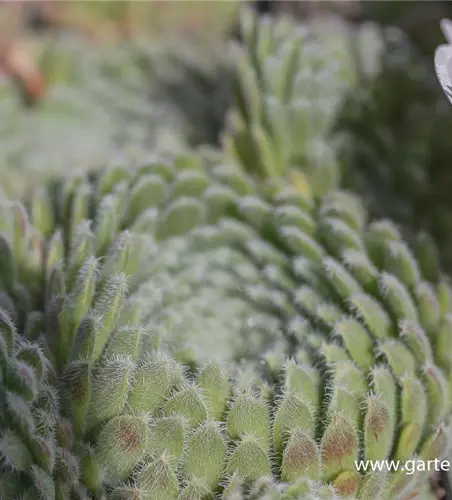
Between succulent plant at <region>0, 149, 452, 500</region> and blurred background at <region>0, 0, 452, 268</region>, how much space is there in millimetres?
130

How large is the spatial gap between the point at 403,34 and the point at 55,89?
1.70 feet

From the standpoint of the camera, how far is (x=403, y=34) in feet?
3.29

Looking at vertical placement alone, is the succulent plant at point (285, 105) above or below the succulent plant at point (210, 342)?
above

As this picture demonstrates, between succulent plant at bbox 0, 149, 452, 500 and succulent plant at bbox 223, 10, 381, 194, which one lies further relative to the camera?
succulent plant at bbox 223, 10, 381, 194

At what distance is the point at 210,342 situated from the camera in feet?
2.12

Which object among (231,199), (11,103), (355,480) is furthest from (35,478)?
(11,103)

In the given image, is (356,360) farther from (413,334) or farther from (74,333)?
(74,333)

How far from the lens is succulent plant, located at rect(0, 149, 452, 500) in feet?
1.64

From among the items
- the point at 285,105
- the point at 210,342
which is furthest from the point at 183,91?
the point at 210,342

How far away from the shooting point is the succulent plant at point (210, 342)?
1.64 ft

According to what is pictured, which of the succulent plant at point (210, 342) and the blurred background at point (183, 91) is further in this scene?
the blurred background at point (183, 91)

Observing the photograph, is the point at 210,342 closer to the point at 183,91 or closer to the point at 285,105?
the point at 285,105

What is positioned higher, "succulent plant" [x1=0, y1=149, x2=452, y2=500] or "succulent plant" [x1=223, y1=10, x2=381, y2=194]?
"succulent plant" [x1=223, y1=10, x2=381, y2=194]

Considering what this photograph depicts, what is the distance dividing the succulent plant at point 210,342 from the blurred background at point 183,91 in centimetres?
13
